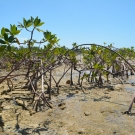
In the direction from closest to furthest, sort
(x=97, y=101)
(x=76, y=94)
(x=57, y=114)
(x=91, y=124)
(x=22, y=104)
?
(x=91, y=124) → (x=57, y=114) → (x=22, y=104) → (x=97, y=101) → (x=76, y=94)

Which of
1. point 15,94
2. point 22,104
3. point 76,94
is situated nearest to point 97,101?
point 76,94

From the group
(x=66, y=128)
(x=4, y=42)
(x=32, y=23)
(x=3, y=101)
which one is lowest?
(x=66, y=128)

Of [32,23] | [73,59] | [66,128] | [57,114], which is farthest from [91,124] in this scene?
[73,59]

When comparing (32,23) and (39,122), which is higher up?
(32,23)

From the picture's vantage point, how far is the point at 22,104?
335 cm

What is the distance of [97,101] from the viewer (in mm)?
3701

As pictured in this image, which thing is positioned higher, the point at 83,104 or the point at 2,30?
the point at 2,30

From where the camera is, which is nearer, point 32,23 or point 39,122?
point 32,23

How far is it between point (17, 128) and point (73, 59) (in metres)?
2.63

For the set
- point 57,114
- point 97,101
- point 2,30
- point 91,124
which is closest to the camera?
point 2,30

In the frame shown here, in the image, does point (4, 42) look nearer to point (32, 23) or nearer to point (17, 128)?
point (32, 23)

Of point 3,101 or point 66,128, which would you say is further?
point 3,101

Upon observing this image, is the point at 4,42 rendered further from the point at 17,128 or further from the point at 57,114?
the point at 57,114

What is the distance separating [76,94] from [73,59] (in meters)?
0.91
